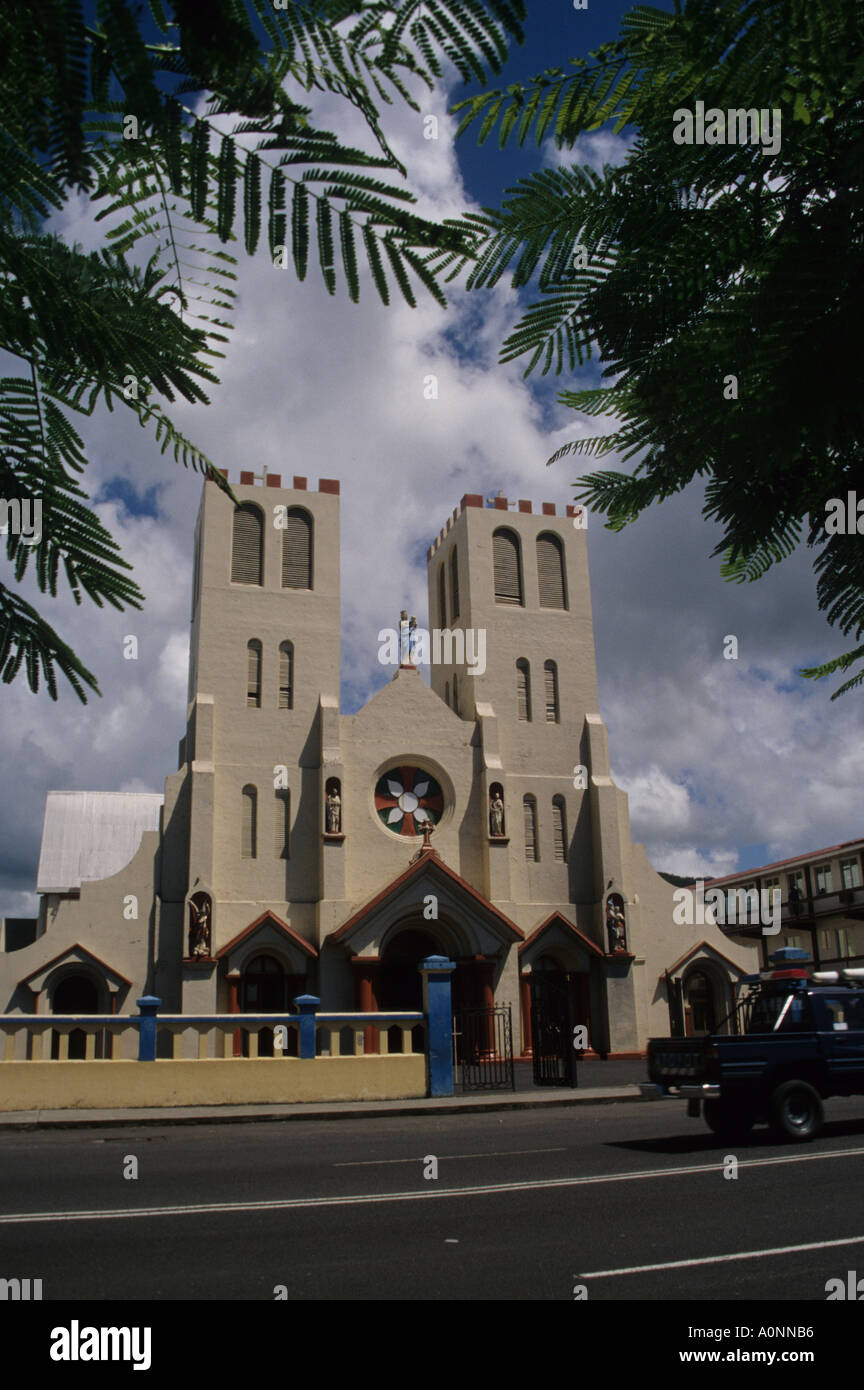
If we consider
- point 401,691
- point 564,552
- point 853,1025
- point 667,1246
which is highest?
point 564,552

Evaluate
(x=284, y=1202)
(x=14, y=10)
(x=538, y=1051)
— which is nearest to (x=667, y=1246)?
(x=284, y=1202)

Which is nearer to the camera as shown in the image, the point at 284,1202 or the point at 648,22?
the point at 648,22

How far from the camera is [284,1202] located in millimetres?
7738

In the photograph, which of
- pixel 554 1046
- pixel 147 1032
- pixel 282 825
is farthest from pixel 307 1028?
pixel 282 825

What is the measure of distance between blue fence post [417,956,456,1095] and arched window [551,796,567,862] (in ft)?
44.8

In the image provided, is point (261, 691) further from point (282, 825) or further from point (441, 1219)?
point (441, 1219)

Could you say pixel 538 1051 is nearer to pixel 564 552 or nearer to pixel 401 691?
pixel 401 691

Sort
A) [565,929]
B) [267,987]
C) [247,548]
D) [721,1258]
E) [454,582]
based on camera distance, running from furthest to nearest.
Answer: [454,582] < [247,548] < [565,929] < [267,987] < [721,1258]

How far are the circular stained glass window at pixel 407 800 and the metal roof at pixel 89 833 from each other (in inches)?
472

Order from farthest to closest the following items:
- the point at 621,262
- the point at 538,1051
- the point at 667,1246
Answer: the point at 538,1051 < the point at 667,1246 < the point at 621,262

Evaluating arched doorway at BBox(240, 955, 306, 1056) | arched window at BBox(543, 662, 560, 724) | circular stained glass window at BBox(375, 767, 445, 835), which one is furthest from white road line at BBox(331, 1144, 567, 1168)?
arched window at BBox(543, 662, 560, 724)

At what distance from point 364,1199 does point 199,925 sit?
808 inches

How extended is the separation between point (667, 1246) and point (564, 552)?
100 ft

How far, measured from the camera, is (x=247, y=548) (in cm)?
3228
